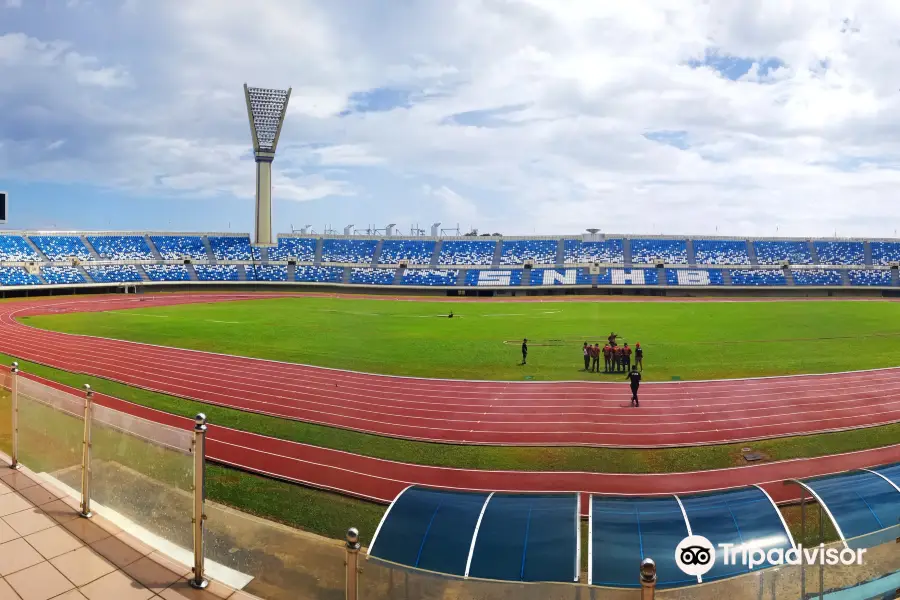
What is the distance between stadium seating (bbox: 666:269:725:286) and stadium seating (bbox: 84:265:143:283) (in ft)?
207

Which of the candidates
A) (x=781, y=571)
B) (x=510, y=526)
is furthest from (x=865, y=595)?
(x=510, y=526)

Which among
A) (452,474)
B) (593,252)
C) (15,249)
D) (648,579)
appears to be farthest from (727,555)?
(15,249)

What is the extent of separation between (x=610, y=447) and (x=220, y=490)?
8.37 meters

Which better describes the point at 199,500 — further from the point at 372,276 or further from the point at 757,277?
the point at 757,277

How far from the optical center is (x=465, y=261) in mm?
75062

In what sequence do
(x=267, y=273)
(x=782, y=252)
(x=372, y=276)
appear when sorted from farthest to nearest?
(x=782, y=252), (x=267, y=273), (x=372, y=276)

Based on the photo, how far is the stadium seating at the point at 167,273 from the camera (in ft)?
220

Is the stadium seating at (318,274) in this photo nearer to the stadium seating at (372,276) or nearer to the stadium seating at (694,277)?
the stadium seating at (372,276)

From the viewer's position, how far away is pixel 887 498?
237 inches

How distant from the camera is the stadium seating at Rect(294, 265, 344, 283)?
7169 cm

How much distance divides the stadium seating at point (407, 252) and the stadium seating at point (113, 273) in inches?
1160

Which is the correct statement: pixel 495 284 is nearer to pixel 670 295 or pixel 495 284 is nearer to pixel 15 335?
pixel 670 295

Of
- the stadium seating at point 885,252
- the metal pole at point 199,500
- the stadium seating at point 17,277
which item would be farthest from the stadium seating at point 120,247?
the stadium seating at point 885,252

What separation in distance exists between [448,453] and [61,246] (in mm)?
70707
